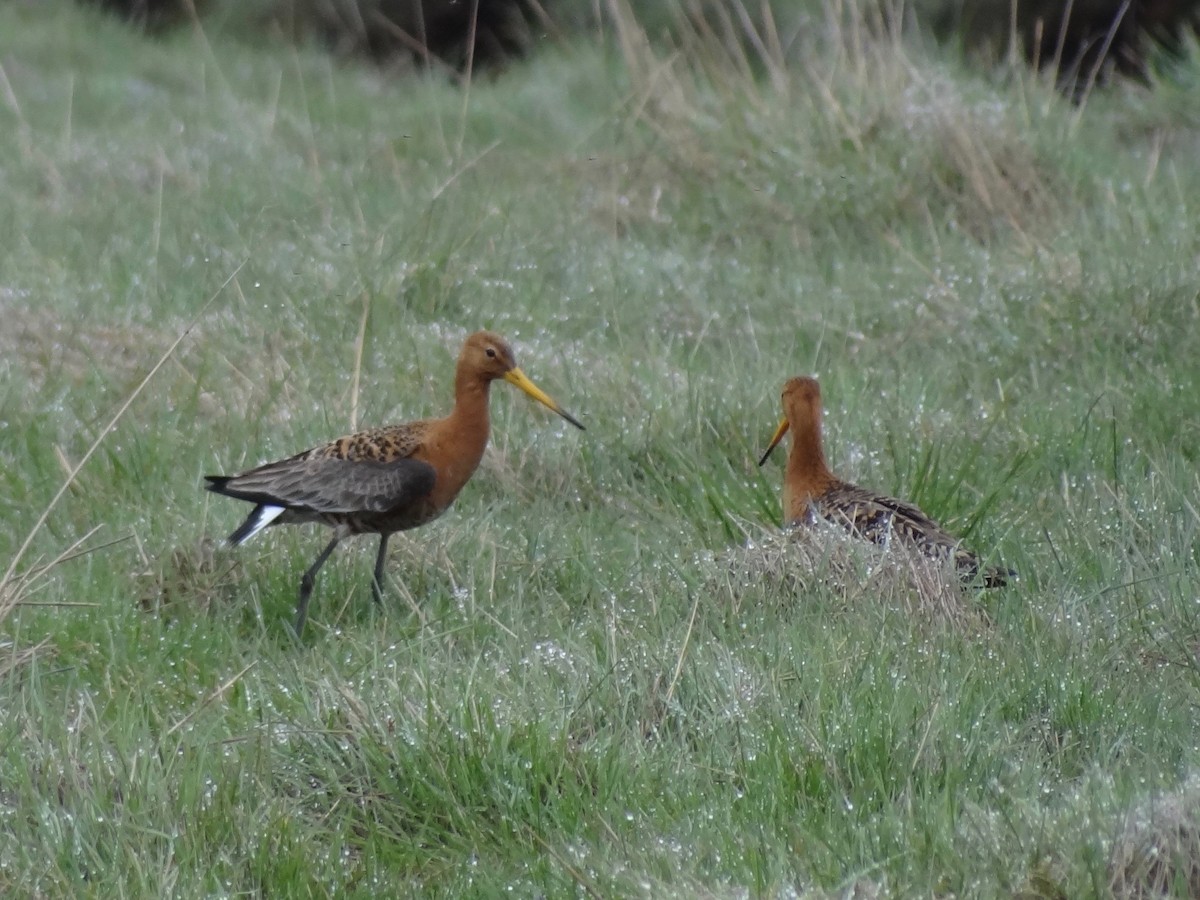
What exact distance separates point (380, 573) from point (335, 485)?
0.99ft

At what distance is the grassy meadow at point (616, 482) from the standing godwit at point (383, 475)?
130 mm

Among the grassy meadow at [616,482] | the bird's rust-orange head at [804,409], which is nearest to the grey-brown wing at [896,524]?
the grassy meadow at [616,482]

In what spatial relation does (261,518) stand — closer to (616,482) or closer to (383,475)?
(383,475)

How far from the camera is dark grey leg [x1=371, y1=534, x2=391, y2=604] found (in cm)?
494

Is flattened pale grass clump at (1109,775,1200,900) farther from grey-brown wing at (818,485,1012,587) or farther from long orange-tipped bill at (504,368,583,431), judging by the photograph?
long orange-tipped bill at (504,368,583,431)

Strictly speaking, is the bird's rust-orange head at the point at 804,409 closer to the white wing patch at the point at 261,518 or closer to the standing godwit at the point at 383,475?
the standing godwit at the point at 383,475

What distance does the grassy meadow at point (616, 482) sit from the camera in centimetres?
354

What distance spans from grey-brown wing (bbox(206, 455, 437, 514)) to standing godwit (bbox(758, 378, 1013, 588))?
111 centimetres

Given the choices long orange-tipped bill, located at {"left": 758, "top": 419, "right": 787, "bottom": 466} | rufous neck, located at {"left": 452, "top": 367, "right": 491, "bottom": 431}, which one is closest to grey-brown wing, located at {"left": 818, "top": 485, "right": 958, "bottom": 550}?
long orange-tipped bill, located at {"left": 758, "top": 419, "right": 787, "bottom": 466}

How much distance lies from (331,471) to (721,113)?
13.7 ft

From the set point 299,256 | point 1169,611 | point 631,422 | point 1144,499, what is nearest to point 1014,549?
point 1144,499

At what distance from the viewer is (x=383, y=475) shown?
5160 millimetres

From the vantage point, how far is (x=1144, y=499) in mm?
5012

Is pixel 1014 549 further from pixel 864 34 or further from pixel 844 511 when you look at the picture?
pixel 864 34
